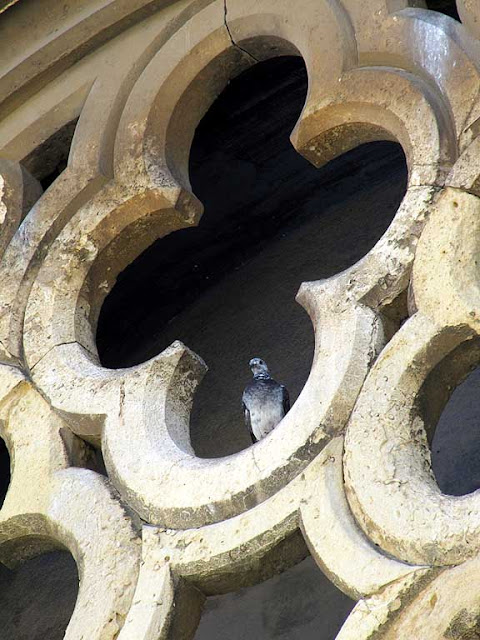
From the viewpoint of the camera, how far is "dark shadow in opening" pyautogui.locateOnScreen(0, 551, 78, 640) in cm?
414

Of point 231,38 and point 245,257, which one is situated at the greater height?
point 231,38

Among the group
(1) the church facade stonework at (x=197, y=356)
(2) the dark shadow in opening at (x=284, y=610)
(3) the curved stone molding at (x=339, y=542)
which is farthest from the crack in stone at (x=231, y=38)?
(2) the dark shadow in opening at (x=284, y=610)

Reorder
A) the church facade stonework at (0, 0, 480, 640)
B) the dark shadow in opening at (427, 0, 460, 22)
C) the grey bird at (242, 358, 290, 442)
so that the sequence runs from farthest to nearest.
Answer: the dark shadow in opening at (427, 0, 460, 22), the grey bird at (242, 358, 290, 442), the church facade stonework at (0, 0, 480, 640)

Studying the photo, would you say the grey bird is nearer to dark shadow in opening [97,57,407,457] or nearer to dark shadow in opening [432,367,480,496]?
dark shadow in opening [432,367,480,496]

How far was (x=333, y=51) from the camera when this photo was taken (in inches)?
133

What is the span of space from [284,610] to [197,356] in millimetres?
906

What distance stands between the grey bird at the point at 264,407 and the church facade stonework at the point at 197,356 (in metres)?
0.19

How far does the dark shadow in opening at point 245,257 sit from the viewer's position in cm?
424

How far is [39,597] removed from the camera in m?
4.23

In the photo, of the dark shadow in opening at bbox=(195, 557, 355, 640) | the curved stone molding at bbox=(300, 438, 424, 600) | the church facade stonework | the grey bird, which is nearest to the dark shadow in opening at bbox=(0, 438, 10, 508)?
the dark shadow in opening at bbox=(195, 557, 355, 640)

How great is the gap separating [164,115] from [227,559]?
1244 mm

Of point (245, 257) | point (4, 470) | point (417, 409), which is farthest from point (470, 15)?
point (4, 470)

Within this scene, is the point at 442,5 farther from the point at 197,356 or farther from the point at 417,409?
the point at 417,409

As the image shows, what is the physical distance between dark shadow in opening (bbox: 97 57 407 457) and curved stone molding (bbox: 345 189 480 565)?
4.34 ft
